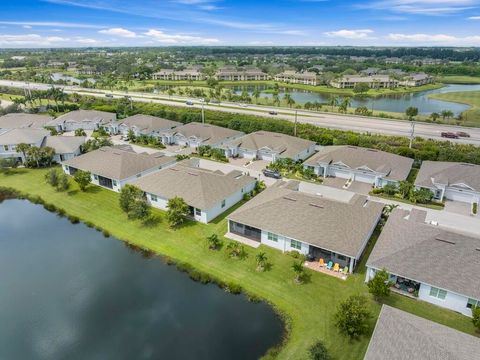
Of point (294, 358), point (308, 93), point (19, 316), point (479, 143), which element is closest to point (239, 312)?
point (294, 358)

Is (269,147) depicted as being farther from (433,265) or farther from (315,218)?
(433,265)

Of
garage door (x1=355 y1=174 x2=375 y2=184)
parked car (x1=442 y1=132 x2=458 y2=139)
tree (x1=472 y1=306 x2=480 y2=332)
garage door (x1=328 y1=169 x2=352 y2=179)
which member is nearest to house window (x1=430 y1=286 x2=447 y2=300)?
tree (x1=472 y1=306 x2=480 y2=332)

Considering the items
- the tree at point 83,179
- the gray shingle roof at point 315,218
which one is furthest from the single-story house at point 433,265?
the tree at point 83,179

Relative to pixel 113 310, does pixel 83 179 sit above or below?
above

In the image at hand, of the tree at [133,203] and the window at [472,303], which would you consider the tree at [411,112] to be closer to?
the window at [472,303]

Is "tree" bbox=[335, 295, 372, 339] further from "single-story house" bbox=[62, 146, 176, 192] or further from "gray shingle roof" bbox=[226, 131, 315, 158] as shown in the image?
"gray shingle roof" bbox=[226, 131, 315, 158]

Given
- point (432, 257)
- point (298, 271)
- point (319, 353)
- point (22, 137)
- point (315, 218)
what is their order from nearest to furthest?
point (319, 353) → point (432, 257) → point (298, 271) → point (315, 218) → point (22, 137)

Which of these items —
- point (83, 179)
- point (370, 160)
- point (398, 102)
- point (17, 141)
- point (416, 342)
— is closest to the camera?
point (416, 342)

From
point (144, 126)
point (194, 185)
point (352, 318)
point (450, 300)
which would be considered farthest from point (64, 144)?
point (450, 300)
